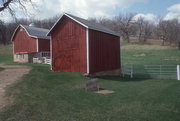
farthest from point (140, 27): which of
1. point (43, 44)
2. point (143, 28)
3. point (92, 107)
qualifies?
point (92, 107)

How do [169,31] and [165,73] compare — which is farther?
[169,31]

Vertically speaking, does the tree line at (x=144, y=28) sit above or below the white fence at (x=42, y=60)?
above

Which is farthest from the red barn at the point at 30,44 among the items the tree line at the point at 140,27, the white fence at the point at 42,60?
the tree line at the point at 140,27

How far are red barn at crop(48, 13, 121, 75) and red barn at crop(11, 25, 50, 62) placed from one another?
12.3 meters

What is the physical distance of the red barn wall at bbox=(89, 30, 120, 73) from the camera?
18.8 metres

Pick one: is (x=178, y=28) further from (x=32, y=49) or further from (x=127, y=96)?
(x=127, y=96)

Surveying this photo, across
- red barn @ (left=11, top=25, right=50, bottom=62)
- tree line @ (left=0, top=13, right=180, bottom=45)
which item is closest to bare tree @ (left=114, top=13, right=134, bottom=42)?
tree line @ (left=0, top=13, right=180, bottom=45)

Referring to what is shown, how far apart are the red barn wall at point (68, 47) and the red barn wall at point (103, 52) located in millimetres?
693

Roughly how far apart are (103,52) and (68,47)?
123 inches

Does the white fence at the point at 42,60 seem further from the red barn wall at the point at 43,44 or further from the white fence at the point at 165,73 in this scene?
the white fence at the point at 165,73

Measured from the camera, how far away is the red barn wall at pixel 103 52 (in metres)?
18.8

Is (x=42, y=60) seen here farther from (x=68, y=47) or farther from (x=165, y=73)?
(x=165, y=73)

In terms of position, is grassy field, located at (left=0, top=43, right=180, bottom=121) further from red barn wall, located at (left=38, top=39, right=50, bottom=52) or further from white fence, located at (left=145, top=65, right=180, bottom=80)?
red barn wall, located at (left=38, top=39, right=50, bottom=52)

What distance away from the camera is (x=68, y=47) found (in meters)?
19.9
